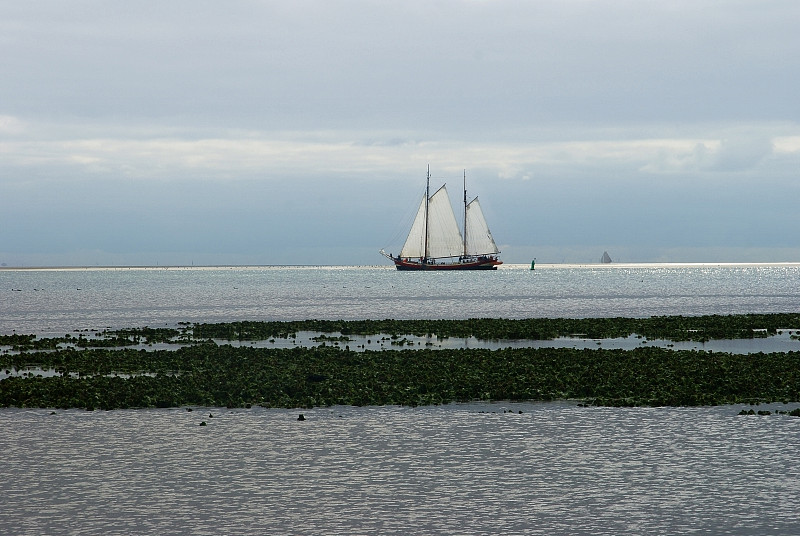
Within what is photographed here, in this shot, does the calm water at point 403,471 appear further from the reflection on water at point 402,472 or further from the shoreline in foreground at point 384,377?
the shoreline in foreground at point 384,377

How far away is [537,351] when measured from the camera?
45.4 m

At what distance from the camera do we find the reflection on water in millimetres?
17062

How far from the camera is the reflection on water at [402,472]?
1706 cm

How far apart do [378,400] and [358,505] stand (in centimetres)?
1311

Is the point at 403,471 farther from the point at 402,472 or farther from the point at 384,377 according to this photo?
the point at 384,377

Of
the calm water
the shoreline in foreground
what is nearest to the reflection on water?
the calm water

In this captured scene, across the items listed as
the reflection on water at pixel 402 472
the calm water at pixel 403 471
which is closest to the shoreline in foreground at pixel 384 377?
the calm water at pixel 403 471

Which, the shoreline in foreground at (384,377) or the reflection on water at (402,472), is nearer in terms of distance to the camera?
the reflection on water at (402,472)

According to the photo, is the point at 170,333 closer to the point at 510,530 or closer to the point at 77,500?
the point at 77,500

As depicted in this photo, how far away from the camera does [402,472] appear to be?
20.9m

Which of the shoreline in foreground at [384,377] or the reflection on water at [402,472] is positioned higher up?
the shoreline in foreground at [384,377]

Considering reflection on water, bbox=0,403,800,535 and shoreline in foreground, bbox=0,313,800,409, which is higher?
shoreline in foreground, bbox=0,313,800,409

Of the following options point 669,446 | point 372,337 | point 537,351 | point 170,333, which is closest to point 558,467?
point 669,446

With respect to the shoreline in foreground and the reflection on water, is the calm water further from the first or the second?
the shoreline in foreground
